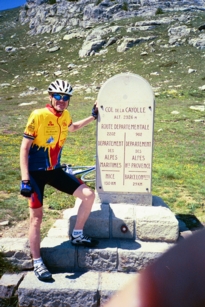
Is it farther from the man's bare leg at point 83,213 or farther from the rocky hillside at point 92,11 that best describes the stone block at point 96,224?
the rocky hillside at point 92,11

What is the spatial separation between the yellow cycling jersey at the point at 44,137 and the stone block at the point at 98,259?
1145 millimetres

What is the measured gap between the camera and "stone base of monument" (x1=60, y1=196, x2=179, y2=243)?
4.25 metres

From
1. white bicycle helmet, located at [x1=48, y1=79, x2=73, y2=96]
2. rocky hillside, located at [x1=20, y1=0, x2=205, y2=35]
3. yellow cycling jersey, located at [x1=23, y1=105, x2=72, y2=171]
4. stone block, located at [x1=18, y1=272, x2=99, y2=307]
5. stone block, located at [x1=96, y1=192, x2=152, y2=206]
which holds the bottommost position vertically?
stone block, located at [x1=18, y1=272, x2=99, y2=307]

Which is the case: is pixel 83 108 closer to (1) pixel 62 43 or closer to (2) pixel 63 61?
(2) pixel 63 61

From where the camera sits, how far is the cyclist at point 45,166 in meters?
3.65

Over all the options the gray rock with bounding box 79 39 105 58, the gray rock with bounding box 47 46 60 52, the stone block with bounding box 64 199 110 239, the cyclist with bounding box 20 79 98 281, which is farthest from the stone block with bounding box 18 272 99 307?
the gray rock with bounding box 47 46 60 52

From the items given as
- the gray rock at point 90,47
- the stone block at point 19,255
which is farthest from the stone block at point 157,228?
the gray rock at point 90,47

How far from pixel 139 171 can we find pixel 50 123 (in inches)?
65.0

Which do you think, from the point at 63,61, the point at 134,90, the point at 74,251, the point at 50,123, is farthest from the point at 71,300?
the point at 63,61

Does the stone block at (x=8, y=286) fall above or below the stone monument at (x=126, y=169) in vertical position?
below

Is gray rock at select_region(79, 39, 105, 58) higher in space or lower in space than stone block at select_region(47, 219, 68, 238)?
higher

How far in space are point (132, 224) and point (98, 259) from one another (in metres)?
0.66

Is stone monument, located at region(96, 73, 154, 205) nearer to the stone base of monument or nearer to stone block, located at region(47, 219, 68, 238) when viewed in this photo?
the stone base of monument

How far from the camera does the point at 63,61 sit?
164 feet
